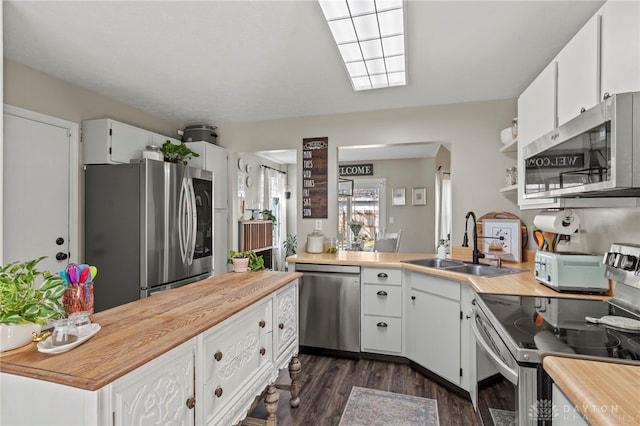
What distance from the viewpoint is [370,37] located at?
1.95m

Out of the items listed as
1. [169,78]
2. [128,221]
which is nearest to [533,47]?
[169,78]

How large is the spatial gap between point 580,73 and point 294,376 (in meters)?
2.27

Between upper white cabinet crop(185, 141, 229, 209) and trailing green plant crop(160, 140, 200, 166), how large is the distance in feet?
0.64

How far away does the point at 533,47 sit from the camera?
6.79 feet

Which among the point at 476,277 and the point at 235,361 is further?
the point at 476,277

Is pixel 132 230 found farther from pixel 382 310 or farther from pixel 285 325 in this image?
pixel 382 310

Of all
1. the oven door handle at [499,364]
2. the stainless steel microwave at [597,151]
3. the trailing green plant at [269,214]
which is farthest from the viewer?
the trailing green plant at [269,214]

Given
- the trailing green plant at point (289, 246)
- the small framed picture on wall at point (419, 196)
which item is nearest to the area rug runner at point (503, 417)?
the small framed picture on wall at point (419, 196)

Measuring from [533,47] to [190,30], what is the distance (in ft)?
7.19

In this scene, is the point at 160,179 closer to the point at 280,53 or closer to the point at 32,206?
the point at 32,206

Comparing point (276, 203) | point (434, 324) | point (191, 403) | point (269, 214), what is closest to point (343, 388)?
point (434, 324)

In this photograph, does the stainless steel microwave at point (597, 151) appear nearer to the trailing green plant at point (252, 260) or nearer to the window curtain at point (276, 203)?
the trailing green plant at point (252, 260)

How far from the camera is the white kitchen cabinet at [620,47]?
1.07m

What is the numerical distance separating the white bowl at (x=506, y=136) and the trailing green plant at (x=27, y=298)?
309cm
